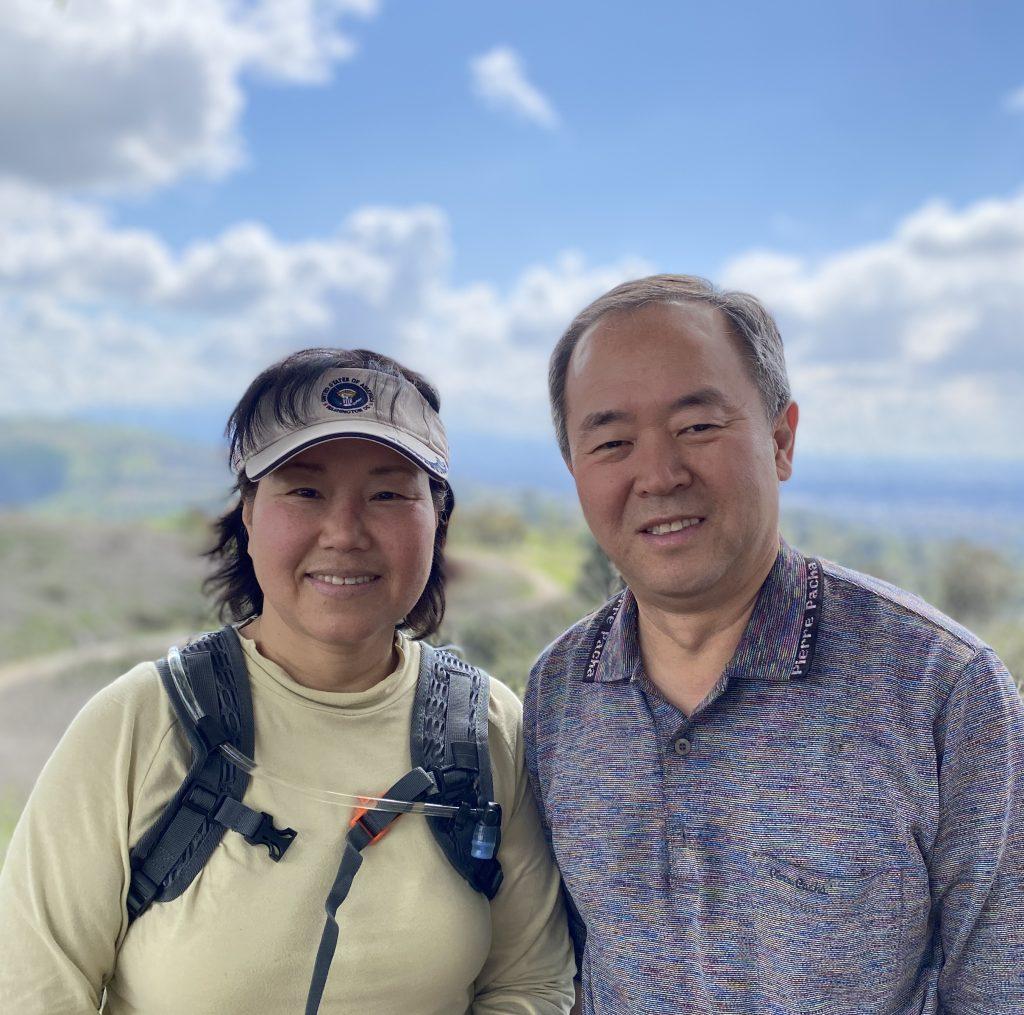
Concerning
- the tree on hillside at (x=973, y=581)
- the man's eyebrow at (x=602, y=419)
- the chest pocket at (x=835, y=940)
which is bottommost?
the chest pocket at (x=835, y=940)

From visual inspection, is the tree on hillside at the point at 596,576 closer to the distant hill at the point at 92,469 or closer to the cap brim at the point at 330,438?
the cap brim at the point at 330,438

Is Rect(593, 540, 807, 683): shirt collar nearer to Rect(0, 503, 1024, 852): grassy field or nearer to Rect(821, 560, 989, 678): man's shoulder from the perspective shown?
Rect(821, 560, 989, 678): man's shoulder

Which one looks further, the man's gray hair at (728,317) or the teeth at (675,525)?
the man's gray hair at (728,317)

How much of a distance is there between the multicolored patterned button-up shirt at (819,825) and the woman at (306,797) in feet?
0.92

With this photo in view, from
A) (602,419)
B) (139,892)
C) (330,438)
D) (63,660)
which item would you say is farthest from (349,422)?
(63,660)

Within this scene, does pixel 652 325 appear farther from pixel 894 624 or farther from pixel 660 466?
pixel 894 624

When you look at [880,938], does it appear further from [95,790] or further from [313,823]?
[95,790]

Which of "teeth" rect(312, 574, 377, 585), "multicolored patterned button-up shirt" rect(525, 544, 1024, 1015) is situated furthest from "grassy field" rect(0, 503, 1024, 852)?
"multicolored patterned button-up shirt" rect(525, 544, 1024, 1015)

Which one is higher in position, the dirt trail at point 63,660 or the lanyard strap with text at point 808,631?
the dirt trail at point 63,660

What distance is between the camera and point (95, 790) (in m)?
1.79

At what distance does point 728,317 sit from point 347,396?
77 cm

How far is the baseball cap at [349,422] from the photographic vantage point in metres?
1.94

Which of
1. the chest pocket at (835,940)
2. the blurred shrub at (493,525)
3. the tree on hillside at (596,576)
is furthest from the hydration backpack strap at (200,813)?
the blurred shrub at (493,525)

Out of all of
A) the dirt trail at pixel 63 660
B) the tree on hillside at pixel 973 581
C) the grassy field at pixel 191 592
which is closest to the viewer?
the grassy field at pixel 191 592
